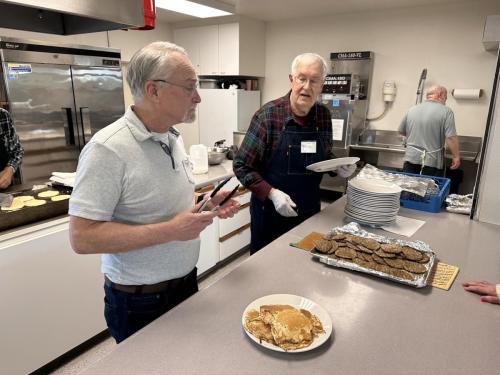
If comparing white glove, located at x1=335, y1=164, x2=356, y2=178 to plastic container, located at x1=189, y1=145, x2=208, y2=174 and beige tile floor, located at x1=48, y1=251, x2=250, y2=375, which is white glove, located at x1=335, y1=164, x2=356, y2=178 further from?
plastic container, located at x1=189, y1=145, x2=208, y2=174

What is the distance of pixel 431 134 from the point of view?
3.58 m

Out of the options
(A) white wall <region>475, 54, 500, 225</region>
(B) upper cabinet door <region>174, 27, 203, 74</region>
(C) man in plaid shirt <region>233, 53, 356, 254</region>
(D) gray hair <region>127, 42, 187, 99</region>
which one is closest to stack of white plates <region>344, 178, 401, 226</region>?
(C) man in plaid shirt <region>233, 53, 356, 254</region>

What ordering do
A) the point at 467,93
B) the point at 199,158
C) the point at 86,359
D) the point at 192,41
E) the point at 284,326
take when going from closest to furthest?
1. the point at 284,326
2. the point at 86,359
3. the point at 199,158
4. the point at 467,93
5. the point at 192,41

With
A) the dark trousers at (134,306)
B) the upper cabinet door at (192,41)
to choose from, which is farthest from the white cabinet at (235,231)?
the upper cabinet door at (192,41)

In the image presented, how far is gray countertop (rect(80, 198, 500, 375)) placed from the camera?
79 cm

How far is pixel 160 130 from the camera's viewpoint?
1120 millimetres

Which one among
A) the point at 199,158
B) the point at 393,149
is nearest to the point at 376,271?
the point at 199,158

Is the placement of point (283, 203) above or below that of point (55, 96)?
below

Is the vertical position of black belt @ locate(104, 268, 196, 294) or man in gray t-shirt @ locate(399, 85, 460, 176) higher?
man in gray t-shirt @ locate(399, 85, 460, 176)

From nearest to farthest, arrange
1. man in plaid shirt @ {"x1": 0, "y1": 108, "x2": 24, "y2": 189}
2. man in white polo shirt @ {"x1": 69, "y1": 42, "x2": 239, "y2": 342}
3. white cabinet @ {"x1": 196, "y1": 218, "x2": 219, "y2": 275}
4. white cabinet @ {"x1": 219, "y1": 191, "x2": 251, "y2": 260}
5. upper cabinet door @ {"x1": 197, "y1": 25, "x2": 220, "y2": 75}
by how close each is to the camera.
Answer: man in white polo shirt @ {"x1": 69, "y1": 42, "x2": 239, "y2": 342} → man in plaid shirt @ {"x1": 0, "y1": 108, "x2": 24, "y2": 189} → white cabinet @ {"x1": 196, "y1": 218, "x2": 219, "y2": 275} → white cabinet @ {"x1": 219, "y1": 191, "x2": 251, "y2": 260} → upper cabinet door @ {"x1": 197, "y1": 25, "x2": 220, "y2": 75}

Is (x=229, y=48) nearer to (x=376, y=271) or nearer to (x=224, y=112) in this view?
(x=224, y=112)

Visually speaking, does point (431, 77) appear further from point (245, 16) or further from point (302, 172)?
point (302, 172)

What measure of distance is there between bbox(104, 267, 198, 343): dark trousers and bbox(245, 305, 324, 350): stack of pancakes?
38 centimetres

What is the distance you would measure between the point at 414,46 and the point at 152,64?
417cm
